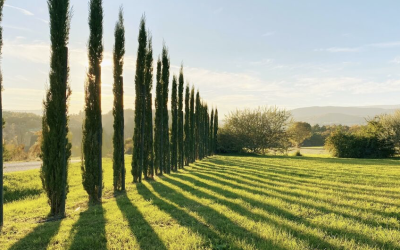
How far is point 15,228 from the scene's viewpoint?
15.4 ft

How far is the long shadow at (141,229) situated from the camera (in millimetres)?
3541

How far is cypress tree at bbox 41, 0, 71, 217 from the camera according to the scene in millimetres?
5852

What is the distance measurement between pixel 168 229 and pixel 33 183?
9.99 meters

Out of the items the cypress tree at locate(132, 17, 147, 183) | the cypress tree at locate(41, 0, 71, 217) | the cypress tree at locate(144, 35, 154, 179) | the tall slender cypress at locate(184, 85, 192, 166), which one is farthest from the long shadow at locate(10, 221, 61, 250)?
the tall slender cypress at locate(184, 85, 192, 166)

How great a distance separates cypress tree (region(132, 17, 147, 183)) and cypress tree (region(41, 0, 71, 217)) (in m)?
4.69

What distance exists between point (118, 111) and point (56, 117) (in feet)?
10.2

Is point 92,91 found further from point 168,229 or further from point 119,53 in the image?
point 168,229

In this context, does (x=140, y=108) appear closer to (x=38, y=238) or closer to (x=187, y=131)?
(x=38, y=238)

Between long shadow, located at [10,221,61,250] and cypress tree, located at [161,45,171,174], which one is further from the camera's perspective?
cypress tree, located at [161,45,171,174]

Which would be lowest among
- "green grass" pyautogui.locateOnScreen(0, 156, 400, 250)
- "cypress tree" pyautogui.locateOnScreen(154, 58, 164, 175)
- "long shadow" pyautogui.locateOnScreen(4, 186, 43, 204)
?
"long shadow" pyautogui.locateOnScreen(4, 186, 43, 204)

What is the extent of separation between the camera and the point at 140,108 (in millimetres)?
11242

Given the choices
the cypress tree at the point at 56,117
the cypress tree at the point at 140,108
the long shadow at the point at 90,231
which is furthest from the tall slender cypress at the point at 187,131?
the long shadow at the point at 90,231

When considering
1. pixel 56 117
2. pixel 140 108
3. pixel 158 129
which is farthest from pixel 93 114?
pixel 158 129

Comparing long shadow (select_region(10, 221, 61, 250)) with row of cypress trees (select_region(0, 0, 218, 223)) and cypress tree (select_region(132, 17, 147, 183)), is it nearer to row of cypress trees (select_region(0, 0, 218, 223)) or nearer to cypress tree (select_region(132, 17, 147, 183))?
row of cypress trees (select_region(0, 0, 218, 223))
